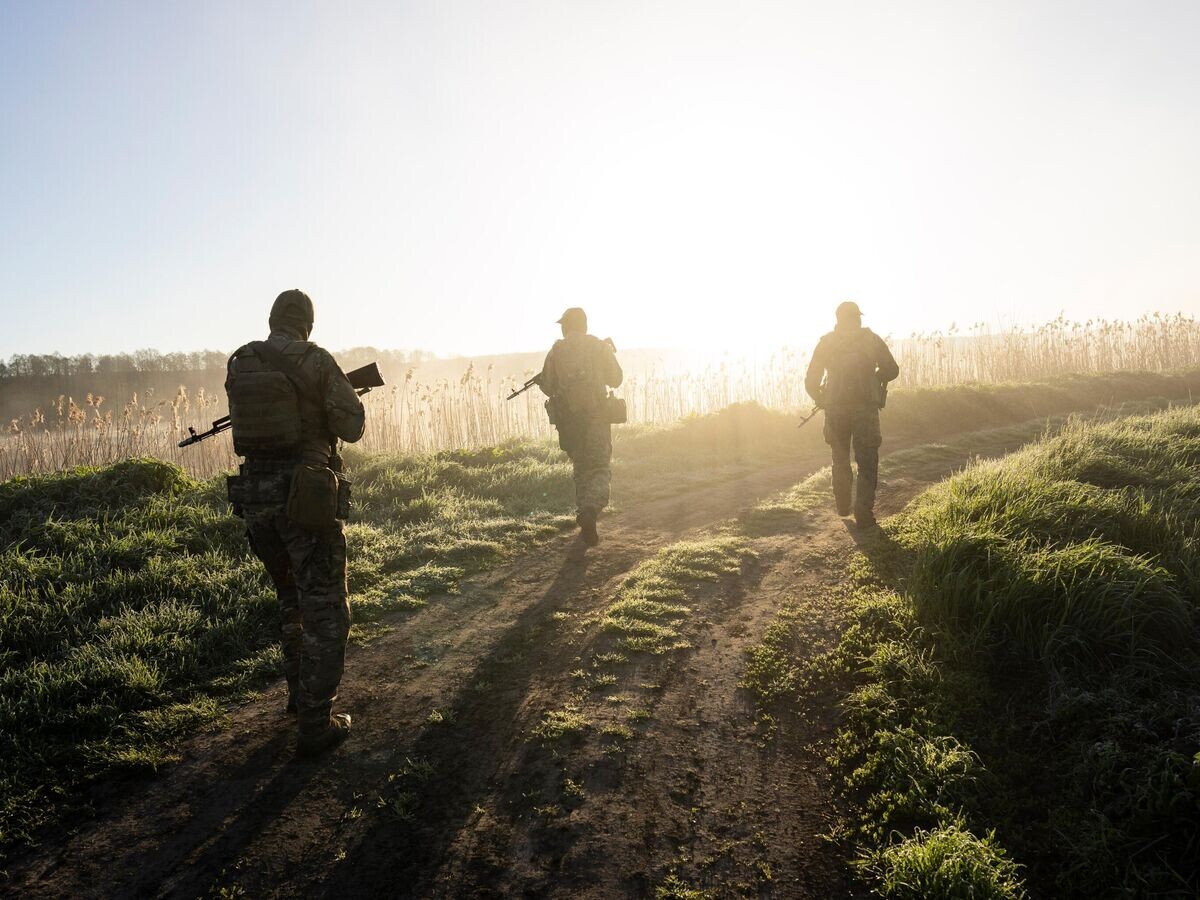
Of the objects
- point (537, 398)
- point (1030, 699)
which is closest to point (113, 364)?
point (537, 398)

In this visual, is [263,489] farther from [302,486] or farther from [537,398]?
[537,398]

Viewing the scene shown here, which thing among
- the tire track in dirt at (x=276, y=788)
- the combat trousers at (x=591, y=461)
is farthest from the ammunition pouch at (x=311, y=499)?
the combat trousers at (x=591, y=461)

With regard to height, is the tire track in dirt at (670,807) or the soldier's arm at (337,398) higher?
the soldier's arm at (337,398)

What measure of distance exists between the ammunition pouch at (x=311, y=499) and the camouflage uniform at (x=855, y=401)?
17.1 feet

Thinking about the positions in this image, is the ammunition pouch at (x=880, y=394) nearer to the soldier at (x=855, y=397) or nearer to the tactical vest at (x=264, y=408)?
the soldier at (x=855, y=397)

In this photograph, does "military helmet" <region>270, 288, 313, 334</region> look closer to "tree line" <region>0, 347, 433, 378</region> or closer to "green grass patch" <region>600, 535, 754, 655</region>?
"green grass patch" <region>600, 535, 754, 655</region>

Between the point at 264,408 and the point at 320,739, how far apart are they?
1792 mm

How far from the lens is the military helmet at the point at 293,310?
142 inches

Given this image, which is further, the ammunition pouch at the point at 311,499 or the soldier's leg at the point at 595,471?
the soldier's leg at the point at 595,471

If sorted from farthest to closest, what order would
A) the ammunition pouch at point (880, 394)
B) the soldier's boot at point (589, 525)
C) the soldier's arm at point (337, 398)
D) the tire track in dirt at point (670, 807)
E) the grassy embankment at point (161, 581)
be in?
the soldier's boot at point (589, 525) < the ammunition pouch at point (880, 394) < the soldier's arm at point (337, 398) < the grassy embankment at point (161, 581) < the tire track in dirt at point (670, 807)

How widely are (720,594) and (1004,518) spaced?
2221 mm

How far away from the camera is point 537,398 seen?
16859mm

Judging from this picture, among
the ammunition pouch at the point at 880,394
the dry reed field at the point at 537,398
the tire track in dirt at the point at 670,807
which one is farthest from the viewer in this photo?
the dry reed field at the point at 537,398

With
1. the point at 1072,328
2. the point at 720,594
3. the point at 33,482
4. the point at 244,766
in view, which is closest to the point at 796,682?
the point at 720,594
